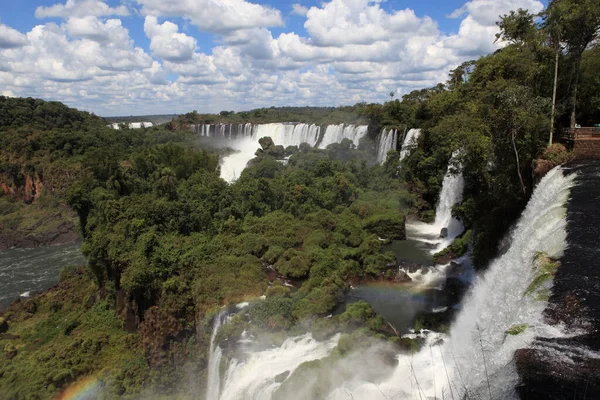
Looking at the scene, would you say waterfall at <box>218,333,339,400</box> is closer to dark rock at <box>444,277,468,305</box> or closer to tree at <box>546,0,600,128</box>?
dark rock at <box>444,277,468,305</box>

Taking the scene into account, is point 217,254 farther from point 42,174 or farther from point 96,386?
point 42,174

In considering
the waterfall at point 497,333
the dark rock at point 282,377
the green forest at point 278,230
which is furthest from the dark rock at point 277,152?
the dark rock at point 282,377

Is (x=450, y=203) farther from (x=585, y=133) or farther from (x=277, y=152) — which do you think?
(x=277, y=152)

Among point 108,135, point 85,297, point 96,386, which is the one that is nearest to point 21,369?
point 96,386

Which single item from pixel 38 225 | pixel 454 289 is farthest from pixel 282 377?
pixel 38 225

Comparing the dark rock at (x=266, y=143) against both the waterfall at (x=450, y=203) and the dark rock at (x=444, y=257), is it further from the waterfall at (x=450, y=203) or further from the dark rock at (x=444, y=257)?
the dark rock at (x=444, y=257)

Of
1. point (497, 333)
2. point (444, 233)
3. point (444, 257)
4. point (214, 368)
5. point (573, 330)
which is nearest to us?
point (573, 330)
